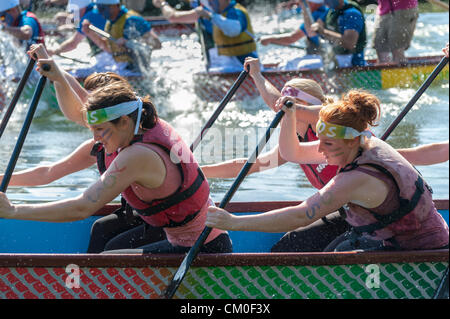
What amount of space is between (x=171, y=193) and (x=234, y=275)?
509 mm

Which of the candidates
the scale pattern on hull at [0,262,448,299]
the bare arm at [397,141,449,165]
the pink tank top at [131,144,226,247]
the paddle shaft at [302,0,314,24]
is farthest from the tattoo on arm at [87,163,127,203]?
the paddle shaft at [302,0,314,24]

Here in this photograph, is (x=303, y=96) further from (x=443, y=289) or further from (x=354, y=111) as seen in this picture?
(x=443, y=289)

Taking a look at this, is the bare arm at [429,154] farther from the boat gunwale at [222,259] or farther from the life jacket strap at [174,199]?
the life jacket strap at [174,199]

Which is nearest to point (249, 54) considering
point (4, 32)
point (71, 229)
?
point (4, 32)

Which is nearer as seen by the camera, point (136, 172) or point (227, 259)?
point (136, 172)

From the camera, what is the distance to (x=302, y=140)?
4.18m

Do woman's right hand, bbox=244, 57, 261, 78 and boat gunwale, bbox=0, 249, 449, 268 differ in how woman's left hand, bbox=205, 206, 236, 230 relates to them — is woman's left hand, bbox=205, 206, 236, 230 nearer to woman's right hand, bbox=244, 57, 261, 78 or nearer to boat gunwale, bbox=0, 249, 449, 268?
boat gunwale, bbox=0, 249, 449, 268

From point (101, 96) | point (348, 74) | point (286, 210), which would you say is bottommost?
point (348, 74)

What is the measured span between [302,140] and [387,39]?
5.92 meters

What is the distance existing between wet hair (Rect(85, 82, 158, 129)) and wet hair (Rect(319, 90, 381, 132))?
81 cm

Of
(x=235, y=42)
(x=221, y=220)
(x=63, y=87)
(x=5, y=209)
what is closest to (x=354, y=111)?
(x=221, y=220)

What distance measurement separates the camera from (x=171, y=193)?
3443 millimetres

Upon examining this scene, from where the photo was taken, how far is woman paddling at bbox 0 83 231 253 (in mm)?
3314
